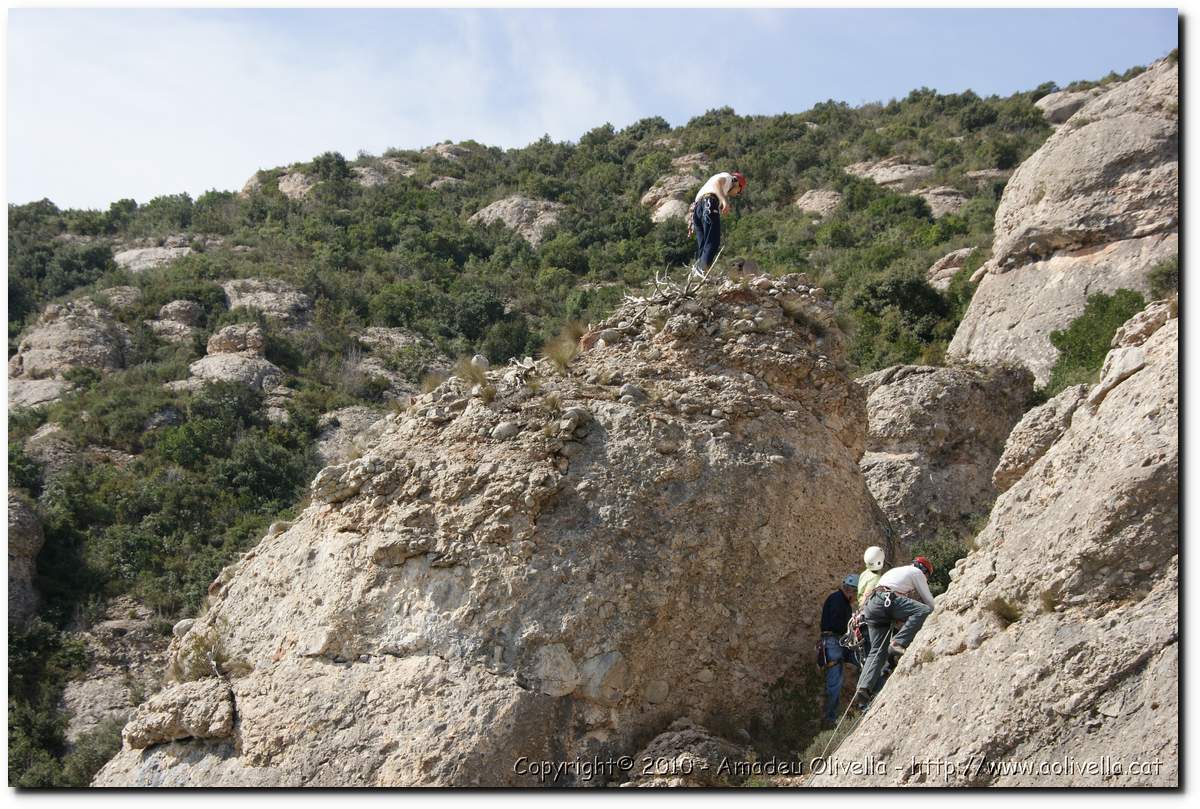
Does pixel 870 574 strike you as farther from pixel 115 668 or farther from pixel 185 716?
pixel 115 668

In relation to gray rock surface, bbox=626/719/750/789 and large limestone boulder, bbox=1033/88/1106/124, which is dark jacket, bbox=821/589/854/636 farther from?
large limestone boulder, bbox=1033/88/1106/124

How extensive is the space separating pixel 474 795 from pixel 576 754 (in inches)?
33.0

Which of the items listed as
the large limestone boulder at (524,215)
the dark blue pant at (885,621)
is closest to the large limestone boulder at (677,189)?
the large limestone boulder at (524,215)

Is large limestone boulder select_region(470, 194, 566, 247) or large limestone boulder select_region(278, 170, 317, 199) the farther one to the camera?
large limestone boulder select_region(278, 170, 317, 199)

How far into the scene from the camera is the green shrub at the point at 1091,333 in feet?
56.8

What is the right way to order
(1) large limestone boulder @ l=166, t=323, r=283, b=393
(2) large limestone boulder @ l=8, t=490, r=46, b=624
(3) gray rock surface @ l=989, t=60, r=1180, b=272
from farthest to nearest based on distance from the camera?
1. (1) large limestone boulder @ l=166, t=323, r=283, b=393
2. (3) gray rock surface @ l=989, t=60, r=1180, b=272
3. (2) large limestone boulder @ l=8, t=490, r=46, b=624

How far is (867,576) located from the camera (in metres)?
8.61

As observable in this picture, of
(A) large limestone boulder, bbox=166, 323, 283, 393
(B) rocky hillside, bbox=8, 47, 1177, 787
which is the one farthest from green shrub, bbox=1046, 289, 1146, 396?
(A) large limestone boulder, bbox=166, 323, 283, 393

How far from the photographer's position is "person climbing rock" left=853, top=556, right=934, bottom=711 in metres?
7.98

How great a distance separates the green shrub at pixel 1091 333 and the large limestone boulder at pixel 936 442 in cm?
145

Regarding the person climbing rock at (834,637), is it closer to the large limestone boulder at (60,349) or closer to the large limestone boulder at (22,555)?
the large limestone boulder at (22,555)

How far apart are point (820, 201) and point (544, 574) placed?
94.5 ft

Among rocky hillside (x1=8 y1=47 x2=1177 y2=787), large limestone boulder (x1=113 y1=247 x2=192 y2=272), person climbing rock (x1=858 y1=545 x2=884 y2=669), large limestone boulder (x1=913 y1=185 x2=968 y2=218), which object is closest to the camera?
rocky hillside (x1=8 y1=47 x2=1177 y2=787)

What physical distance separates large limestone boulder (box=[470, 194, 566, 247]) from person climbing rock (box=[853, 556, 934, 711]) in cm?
2827
